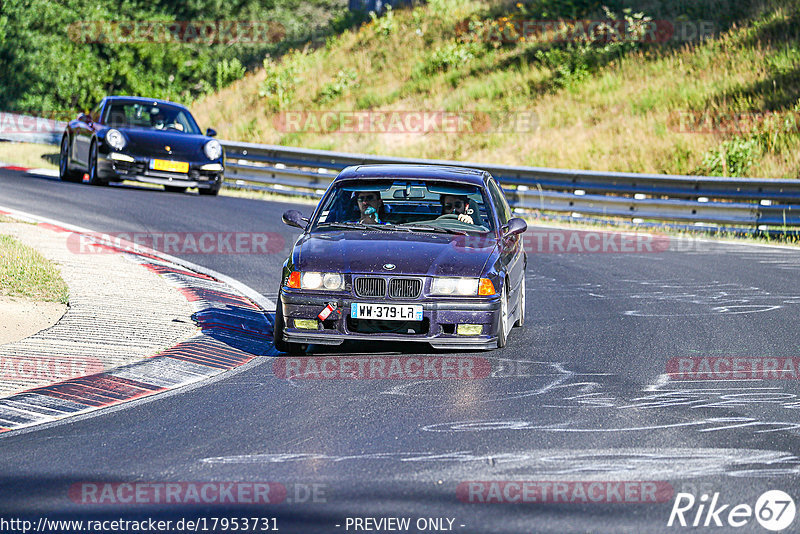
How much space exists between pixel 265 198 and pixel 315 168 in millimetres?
2057

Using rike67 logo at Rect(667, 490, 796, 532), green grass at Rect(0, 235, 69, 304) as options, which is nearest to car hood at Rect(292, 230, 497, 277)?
green grass at Rect(0, 235, 69, 304)

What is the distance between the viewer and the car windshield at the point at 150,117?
20766 mm

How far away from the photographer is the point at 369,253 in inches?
345

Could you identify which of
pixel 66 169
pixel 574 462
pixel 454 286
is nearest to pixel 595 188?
pixel 66 169

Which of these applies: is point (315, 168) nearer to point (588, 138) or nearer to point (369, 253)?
point (588, 138)

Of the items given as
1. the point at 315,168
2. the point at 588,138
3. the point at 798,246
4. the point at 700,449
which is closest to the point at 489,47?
the point at 588,138

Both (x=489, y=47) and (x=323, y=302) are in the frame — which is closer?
(x=323, y=302)

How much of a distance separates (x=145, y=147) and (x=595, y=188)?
26.0ft

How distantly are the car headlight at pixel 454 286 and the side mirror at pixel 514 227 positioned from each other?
1.21m

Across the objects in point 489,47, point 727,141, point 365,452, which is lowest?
point 365,452

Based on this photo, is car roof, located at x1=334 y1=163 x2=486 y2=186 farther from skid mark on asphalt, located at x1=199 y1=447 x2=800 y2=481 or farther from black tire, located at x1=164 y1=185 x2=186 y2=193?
black tire, located at x1=164 y1=185 x2=186 y2=193

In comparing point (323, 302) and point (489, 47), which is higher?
point (489, 47)

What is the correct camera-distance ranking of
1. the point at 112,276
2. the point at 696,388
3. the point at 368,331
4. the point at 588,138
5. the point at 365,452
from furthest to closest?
the point at 588,138
the point at 112,276
the point at 368,331
the point at 696,388
the point at 365,452

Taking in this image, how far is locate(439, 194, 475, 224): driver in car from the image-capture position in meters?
9.82
